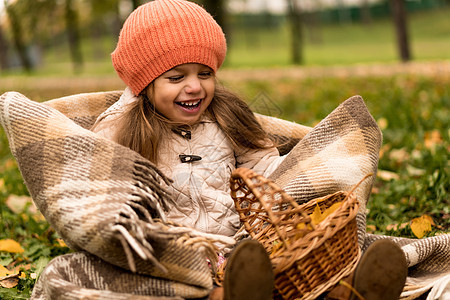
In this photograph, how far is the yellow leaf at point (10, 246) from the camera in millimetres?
2975

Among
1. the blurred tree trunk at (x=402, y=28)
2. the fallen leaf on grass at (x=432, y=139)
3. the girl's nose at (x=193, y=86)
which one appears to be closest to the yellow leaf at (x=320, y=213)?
the girl's nose at (x=193, y=86)

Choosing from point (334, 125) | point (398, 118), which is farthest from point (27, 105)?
point (398, 118)

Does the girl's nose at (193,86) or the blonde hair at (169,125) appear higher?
the girl's nose at (193,86)

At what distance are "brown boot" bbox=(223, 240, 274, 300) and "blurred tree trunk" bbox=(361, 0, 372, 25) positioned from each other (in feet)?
169

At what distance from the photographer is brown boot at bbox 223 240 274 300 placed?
177cm

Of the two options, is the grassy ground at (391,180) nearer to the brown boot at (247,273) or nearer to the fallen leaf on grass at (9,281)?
the fallen leaf on grass at (9,281)

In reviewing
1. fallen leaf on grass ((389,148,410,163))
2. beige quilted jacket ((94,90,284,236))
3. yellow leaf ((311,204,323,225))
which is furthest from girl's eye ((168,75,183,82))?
fallen leaf on grass ((389,148,410,163))

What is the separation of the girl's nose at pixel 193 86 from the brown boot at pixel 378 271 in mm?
1131

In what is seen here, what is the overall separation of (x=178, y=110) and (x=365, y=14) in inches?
2040

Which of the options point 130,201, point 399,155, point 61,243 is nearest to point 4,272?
point 61,243

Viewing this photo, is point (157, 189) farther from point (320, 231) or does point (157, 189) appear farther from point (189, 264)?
point (320, 231)

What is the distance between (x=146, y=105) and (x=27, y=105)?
1.94 ft

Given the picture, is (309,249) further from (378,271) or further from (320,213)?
(320,213)

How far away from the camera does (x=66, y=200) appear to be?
6.91 feet
